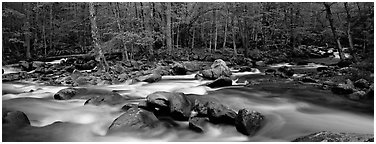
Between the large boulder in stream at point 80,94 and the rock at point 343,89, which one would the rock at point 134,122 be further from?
the rock at point 343,89

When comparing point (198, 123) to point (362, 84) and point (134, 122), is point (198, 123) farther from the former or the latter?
point (362, 84)

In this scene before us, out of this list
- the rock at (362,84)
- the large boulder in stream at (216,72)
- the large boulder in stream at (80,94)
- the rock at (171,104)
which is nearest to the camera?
the rock at (171,104)

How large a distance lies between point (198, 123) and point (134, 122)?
107 centimetres

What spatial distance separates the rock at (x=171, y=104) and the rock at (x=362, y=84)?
517 cm

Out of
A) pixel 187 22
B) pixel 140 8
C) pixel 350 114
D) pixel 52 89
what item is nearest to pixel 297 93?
pixel 350 114

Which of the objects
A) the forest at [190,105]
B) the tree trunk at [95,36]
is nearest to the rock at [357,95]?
the forest at [190,105]

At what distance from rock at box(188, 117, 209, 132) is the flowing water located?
8 cm

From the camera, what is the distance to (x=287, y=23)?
2253cm

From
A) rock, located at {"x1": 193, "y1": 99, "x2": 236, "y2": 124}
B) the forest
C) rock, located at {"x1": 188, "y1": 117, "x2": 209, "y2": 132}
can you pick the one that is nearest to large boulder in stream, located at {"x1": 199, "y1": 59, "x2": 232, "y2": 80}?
the forest

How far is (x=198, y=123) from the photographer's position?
4773 mm

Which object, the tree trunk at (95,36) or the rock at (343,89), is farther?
the tree trunk at (95,36)

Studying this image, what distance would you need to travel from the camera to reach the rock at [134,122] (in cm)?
447

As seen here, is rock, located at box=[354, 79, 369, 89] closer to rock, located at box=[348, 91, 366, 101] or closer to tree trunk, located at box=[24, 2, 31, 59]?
rock, located at box=[348, 91, 366, 101]

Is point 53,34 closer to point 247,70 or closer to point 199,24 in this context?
point 199,24
